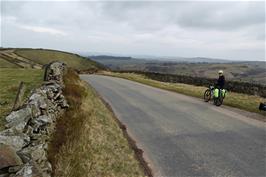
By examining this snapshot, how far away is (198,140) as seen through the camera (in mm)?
10211

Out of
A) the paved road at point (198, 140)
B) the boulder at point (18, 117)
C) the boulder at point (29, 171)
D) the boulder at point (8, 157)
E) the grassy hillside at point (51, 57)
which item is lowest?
the paved road at point (198, 140)

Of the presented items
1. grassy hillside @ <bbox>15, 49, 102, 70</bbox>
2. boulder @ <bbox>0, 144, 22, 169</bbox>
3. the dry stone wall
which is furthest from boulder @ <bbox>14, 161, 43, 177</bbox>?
grassy hillside @ <bbox>15, 49, 102, 70</bbox>

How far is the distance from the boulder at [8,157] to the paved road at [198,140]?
374cm

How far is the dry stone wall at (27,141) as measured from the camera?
15.9 ft

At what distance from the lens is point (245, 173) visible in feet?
24.8

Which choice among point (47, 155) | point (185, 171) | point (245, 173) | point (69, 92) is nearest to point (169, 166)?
point (185, 171)

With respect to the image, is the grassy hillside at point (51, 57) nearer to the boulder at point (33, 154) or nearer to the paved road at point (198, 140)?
the paved road at point (198, 140)

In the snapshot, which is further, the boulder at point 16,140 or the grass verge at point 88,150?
the grass verge at point 88,150

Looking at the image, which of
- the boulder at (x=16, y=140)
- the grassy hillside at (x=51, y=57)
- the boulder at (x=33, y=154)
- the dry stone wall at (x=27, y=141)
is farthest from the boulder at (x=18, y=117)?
the grassy hillside at (x=51, y=57)

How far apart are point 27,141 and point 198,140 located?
5.94 metres

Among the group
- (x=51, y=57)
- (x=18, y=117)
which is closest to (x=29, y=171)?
(x=18, y=117)

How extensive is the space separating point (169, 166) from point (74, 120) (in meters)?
3.48

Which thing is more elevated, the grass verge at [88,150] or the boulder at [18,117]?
the boulder at [18,117]

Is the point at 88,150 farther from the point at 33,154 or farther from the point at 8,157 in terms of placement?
the point at 8,157
